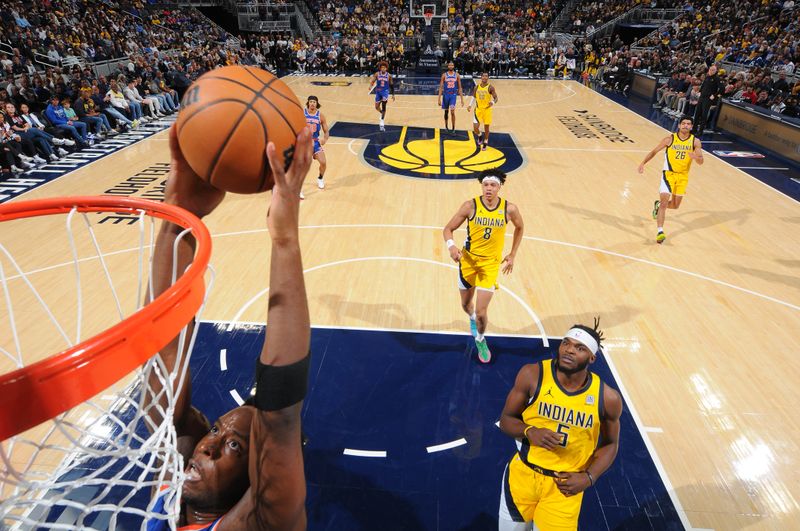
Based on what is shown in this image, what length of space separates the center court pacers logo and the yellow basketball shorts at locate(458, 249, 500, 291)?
543 centimetres

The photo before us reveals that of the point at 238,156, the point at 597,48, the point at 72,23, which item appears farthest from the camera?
the point at 597,48

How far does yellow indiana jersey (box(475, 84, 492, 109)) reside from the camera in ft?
35.5

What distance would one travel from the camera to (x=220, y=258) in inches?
265

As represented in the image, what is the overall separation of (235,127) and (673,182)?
23.1 feet

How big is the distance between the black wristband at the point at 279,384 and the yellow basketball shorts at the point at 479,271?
12.1 feet

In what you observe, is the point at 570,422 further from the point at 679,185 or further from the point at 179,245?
the point at 679,185

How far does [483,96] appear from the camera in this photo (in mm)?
10891

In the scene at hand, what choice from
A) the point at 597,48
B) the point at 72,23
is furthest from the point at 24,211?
the point at 597,48

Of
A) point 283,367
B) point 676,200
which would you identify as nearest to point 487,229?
point 283,367

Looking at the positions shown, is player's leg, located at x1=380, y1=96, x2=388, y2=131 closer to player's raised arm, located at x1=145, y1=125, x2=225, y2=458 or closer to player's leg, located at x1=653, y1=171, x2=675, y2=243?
player's leg, located at x1=653, y1=171, x2=675, y2=243

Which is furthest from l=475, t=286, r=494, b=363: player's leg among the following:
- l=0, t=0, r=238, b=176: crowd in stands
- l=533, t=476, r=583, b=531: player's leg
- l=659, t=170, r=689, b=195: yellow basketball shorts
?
l=0, t=0, r=238, b=176: crowd in stands

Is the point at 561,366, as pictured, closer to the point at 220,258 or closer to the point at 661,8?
the point at 220,258

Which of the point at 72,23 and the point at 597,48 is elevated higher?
the point at 72,23

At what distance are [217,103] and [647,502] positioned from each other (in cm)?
370
